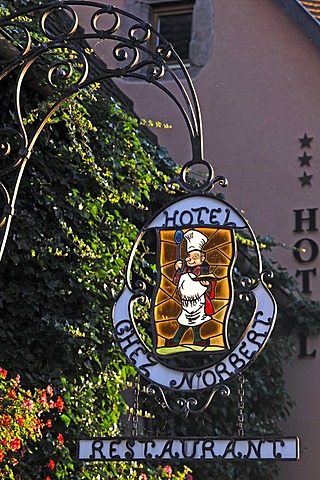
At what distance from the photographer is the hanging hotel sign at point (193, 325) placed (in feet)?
12.8

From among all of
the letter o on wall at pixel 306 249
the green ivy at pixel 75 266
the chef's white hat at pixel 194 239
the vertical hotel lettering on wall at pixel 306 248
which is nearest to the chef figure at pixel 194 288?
the chef's white hat at pixel 194 239

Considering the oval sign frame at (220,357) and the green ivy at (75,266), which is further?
the green ivy at (75,266)

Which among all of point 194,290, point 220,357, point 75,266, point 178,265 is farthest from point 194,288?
point 75,266

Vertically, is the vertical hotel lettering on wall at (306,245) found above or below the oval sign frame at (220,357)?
above

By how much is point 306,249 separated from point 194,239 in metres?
6.07

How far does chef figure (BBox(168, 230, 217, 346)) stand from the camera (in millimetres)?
4109

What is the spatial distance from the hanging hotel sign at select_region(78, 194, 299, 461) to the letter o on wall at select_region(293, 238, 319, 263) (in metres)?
5.98

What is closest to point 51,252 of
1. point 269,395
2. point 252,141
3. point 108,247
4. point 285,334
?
point 108,247

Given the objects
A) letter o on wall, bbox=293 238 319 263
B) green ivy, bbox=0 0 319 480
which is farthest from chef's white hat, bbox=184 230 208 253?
letter o on wall, bbox=293 238 319 263

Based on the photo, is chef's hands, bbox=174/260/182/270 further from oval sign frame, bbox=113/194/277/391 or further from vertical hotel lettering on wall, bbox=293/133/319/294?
vertical hotel lettering on wall, bbox=293/133/319/294

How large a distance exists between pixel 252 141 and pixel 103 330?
15.6ft

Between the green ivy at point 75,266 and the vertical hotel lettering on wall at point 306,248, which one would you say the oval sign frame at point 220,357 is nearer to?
the green ivy at point 75,266

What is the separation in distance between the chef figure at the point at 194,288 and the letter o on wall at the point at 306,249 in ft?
19.8

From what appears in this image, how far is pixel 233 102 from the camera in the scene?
11.0m
